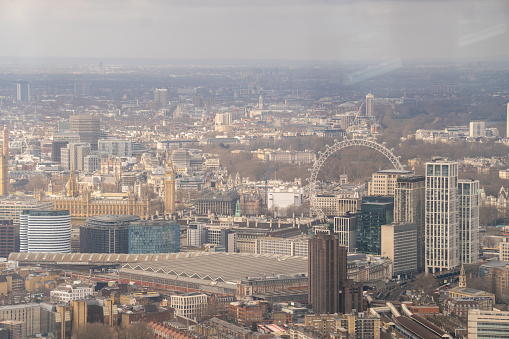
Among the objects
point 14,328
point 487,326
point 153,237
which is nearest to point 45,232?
point 153,237

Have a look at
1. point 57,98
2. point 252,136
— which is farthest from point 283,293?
point 57,98

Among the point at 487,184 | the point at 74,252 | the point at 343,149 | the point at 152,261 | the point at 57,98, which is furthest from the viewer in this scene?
the point at 57,98

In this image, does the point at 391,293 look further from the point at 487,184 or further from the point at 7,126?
the point at 7,126

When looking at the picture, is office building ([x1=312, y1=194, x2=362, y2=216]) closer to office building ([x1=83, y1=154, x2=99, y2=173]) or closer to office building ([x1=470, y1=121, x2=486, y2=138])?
office building ([x1=470, y1=121, x2=486, y2=138])

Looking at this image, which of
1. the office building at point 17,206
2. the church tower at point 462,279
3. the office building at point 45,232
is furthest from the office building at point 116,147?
the church tower at point 462,279

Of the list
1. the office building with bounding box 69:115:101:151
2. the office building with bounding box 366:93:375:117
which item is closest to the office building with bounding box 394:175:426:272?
the office building with bounding box 366:93:375:117

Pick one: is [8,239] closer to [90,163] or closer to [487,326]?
[487,326]
